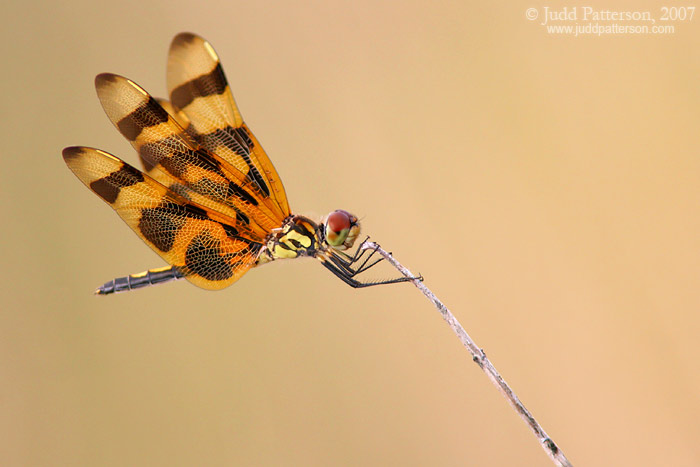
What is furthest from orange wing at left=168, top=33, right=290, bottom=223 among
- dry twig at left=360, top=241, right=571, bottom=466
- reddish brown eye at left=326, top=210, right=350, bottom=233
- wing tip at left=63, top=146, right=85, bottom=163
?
dry twig at left=360, top=241, right=571, bottom=466

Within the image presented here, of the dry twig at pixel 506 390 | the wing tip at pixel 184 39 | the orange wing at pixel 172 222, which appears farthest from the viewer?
the orange wing at pixel 172 222

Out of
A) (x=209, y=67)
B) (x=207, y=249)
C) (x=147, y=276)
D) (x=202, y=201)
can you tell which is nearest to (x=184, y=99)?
(x=209, y=67)

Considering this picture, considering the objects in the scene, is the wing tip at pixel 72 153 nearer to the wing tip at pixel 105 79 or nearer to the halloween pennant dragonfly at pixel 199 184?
the halloween pennant dragonfly at pixel 199 184

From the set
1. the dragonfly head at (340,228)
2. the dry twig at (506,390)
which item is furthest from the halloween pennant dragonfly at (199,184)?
the dry twig at (506,390)

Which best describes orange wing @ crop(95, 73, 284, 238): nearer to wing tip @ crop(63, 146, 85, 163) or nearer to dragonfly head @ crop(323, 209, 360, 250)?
wing tip @ crop(63, 146, 85, 163)

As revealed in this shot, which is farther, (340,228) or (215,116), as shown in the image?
(215,116)

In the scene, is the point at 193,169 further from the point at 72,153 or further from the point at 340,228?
the point at 340,228

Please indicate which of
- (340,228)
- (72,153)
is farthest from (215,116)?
(340,228)

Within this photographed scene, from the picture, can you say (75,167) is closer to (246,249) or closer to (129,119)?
(129,119)
